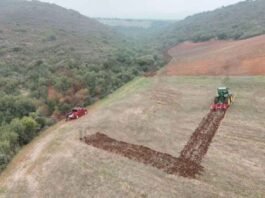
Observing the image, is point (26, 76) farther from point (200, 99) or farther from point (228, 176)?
point (228, 176)

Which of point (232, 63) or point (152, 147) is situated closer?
point (152, 147)

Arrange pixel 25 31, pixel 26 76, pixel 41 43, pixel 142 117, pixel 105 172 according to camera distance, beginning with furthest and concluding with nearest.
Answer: pixel 25 31, pixel 41 43, pixel 26 76, pixel 142 117, pixel 105 172

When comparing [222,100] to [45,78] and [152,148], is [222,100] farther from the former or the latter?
[45,78]

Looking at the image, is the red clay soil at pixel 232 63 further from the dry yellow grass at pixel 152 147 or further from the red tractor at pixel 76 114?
the red tractor at pixel 76 114

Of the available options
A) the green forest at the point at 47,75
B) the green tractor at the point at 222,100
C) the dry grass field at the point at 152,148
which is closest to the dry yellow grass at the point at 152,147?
the dry grass field at the point at 152,148

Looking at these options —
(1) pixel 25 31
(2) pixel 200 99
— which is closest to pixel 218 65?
(2) pixel 200 99

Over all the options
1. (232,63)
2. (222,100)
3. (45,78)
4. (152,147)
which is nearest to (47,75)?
(45,78)
